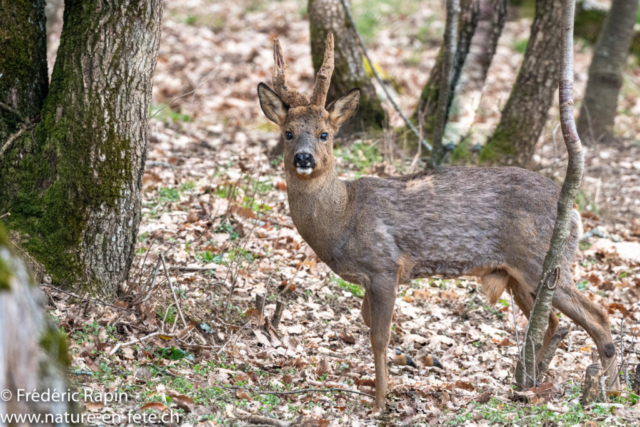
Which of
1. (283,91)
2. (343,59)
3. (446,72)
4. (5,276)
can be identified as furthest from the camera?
(343,59)

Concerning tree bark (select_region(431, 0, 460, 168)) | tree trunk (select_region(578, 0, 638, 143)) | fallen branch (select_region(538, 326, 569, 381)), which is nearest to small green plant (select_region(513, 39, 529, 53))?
tree trunk (select_region(578, 0, 638, 143))

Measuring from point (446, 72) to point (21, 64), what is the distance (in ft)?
16.5

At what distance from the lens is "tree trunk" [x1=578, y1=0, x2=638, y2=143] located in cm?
1141

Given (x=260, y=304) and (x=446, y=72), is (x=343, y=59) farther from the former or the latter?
(x=260, y=304)

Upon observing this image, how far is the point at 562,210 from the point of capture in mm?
4840

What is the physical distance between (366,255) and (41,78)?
2.85 m

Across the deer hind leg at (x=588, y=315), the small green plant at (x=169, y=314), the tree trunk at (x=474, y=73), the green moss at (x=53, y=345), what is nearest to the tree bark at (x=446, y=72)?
the tree trunk at (x=474, y=73)

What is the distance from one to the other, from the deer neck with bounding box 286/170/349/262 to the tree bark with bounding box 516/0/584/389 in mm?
1585

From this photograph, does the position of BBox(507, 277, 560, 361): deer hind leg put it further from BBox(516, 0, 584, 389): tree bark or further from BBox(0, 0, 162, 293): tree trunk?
BBox(0, 0, 162, 293): tree trunk

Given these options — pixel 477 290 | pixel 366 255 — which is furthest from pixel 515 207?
pixel 477 290

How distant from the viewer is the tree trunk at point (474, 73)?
31.3 ft

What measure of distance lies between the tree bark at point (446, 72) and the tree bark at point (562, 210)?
3596mm

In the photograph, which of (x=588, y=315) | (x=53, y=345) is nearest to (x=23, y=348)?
(x=53, y=345)

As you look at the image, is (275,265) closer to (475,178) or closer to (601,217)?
(475,178)
